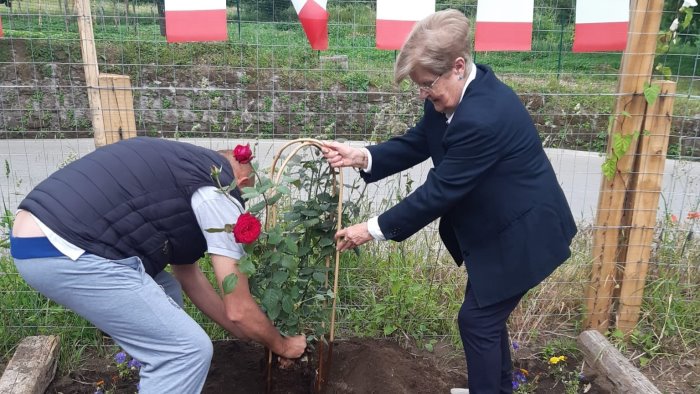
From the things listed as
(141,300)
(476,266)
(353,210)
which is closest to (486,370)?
(476,266)

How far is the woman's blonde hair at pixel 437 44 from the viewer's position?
1974 millimetres

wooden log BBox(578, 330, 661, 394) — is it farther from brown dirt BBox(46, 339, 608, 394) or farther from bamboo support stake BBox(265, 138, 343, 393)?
bamboo support stake BBox(265, 138, 343, 393)

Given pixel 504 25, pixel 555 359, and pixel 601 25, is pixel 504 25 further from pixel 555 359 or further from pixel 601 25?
pixel 555 359

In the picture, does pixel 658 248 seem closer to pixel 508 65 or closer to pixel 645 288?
pixel 645 288

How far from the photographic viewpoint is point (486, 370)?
2.33 m

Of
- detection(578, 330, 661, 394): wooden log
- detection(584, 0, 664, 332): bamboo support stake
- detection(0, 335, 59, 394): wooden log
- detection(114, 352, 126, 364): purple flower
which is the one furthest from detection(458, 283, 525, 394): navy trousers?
detection(0, 335, 59, 394): wooden log

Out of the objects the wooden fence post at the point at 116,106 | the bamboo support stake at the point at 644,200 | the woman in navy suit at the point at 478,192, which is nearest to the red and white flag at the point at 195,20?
the wooden fence post at the point at 116,106

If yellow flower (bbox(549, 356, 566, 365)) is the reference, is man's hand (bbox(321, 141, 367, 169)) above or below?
above

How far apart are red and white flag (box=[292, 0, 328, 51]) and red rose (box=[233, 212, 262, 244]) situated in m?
1.43

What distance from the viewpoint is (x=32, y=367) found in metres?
2.75

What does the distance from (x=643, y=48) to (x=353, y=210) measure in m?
1.74

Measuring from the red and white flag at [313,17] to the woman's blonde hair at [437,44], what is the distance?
109 centimetres

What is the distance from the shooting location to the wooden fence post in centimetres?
298

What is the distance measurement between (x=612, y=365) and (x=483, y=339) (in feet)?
3.53
